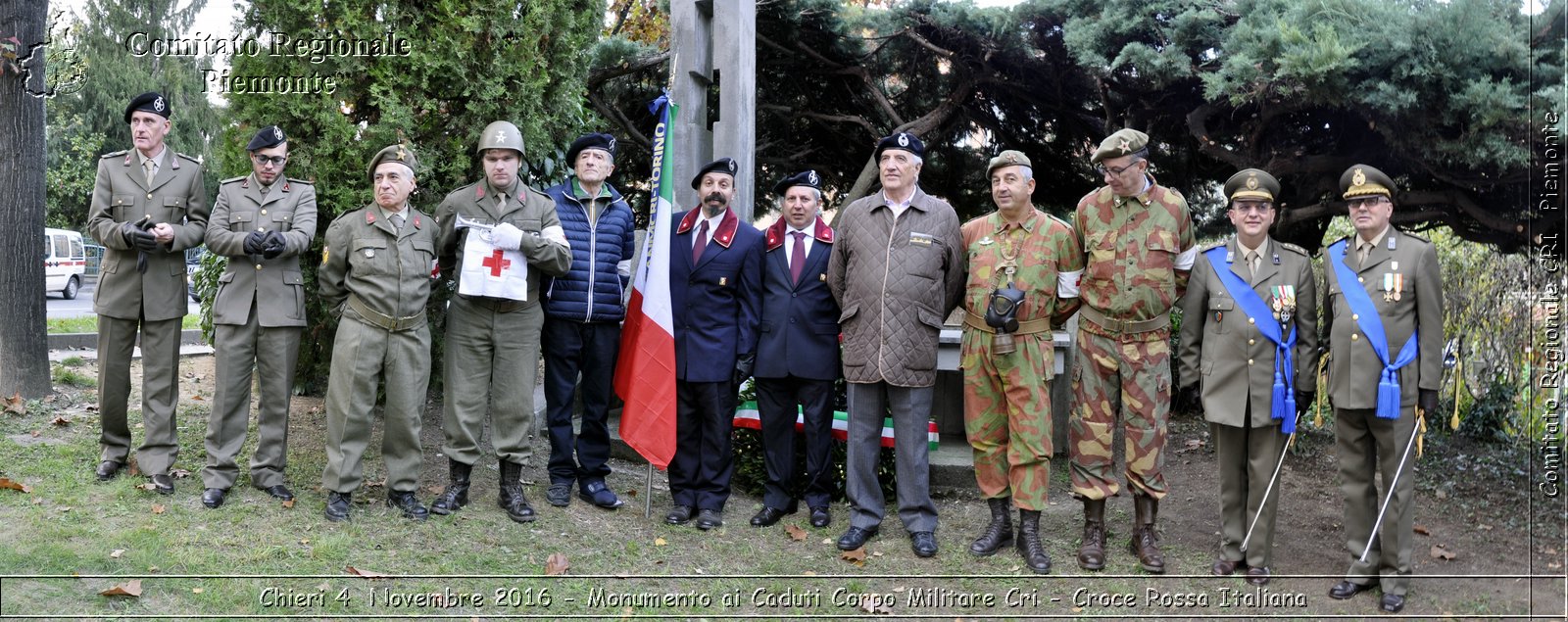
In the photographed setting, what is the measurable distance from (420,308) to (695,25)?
300 centimetres

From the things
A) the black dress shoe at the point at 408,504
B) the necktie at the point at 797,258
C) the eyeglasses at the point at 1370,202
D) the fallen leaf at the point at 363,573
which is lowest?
the fallen leaf at the point at 363,573

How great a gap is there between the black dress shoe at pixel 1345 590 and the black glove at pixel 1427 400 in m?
0.82

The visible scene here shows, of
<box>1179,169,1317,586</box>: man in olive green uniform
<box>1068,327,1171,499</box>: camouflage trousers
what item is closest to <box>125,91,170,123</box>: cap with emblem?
<box>1068,327,1171,499</box>: camouflage trousers

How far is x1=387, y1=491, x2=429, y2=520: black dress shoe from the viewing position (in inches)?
197

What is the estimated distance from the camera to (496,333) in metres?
5.14

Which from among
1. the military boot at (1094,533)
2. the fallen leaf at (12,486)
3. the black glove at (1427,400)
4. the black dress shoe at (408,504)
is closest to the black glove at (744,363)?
the black dress shoe at (408,504)

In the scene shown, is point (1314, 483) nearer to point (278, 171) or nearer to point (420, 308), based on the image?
point (420, 308)

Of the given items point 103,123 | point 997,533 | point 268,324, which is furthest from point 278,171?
point 103,123

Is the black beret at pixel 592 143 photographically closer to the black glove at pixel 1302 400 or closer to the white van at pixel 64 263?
the black glove at pixel 1302 400

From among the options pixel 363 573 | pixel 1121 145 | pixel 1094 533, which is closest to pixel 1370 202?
pixel 1121 145

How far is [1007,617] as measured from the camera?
14.1 ft

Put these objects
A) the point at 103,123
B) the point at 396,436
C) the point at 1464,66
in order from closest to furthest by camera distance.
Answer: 1. the point at 396,436
2. the point at 1464,66
3. the point at 103,123

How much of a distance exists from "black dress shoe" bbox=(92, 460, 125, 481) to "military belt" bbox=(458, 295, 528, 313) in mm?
2016

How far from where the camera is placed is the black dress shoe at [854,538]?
5059mm
